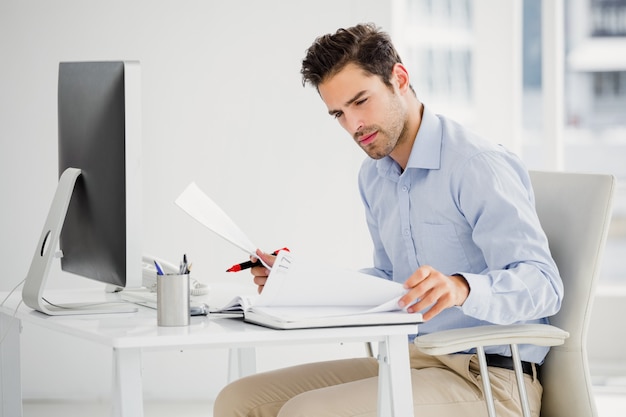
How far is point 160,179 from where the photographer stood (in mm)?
3936

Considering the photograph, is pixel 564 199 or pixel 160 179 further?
pixel 160 179

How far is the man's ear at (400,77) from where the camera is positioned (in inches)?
79.7

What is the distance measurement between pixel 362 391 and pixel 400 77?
2.36 ft

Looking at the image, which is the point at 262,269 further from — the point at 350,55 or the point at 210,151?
the point at 210,151

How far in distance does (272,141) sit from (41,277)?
2176mm

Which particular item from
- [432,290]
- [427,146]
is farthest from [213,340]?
[427,146]

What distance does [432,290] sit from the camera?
1566 mm

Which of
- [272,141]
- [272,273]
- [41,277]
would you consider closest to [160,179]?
[272,141]

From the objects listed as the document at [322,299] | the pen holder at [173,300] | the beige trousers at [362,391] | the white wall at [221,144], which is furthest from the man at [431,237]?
the white wall at [221,144]

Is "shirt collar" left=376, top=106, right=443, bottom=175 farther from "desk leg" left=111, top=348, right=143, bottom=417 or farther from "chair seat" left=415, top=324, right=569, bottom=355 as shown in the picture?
"desk leg" left=111, top=348, right=143, bottom=417

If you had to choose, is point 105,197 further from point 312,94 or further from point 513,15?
point 513,15

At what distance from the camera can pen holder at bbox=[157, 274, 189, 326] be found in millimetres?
1597

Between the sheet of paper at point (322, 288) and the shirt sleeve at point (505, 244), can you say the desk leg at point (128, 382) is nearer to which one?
the sheet of paper at point (322, 288)

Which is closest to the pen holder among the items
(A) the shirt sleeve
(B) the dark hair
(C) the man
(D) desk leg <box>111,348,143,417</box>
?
(D) desk leg <box>111,348,143,417</box>
